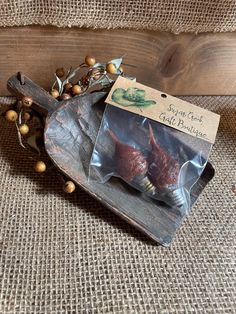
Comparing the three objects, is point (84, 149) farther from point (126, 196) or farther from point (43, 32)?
point (43, 32)

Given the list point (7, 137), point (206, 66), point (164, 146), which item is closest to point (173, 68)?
point (206, 66)

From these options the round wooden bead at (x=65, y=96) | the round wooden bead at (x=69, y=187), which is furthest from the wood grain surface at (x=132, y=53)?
the round wooden bead at (x=69, y=187)

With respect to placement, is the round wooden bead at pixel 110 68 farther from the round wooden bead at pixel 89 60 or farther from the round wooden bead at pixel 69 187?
the round wooden bead at pixel 69 187

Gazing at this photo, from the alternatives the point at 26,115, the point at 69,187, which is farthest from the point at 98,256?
the point at 26,115

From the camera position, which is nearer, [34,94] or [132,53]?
[34,94]

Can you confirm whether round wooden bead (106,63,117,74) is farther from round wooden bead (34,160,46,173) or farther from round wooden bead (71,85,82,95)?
round wooden bead (34,160,46,173)

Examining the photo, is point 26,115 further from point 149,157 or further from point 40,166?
point 149,157
